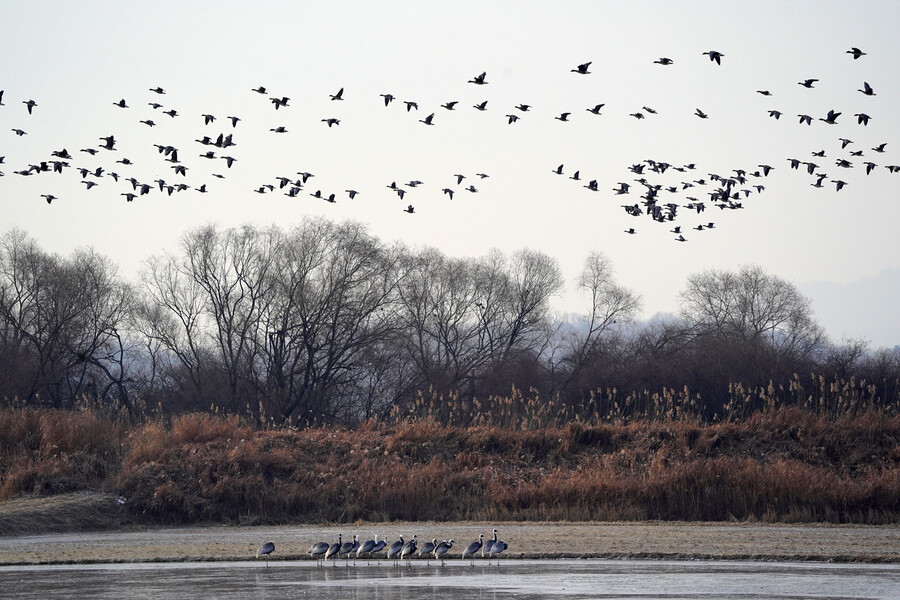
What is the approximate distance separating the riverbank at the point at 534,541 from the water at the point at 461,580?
28.0 inches

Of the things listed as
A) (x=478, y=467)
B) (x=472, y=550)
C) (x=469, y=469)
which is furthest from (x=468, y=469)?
(x=472, y=550)

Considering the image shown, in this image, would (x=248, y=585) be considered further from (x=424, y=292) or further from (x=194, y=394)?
(x=424, y=292)

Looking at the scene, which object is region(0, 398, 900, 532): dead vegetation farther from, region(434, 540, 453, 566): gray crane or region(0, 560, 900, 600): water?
region(0, 560, 900, 600): water

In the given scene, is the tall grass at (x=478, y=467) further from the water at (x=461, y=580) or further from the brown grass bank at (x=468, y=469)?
the water at (x=461, y=580)

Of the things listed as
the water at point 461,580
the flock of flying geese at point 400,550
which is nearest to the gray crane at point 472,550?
the flock of flying geese at point 400,550

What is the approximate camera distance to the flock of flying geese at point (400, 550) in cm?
1927

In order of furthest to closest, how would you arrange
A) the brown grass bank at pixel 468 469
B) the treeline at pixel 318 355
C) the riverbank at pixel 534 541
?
the treeline at pixel 318 355 → the brown grass bank at pixel 468 469 → the riverbank at pixel 534 541

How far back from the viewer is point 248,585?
1662 centimetres

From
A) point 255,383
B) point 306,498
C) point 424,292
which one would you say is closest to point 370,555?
point 306,498

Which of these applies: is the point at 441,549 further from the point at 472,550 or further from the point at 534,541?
the point at 534,541

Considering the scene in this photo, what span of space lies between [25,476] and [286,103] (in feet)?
39.8

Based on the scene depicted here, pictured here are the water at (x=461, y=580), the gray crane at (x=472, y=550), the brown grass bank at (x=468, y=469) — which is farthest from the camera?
the brown grass bank at (x=468, y=469)

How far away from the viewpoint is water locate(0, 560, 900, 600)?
1521 centimetres

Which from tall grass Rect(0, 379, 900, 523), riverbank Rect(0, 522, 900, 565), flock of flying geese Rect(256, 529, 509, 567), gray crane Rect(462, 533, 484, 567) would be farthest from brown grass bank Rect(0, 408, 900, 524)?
gray crane Rect(462, 533, 484, 567)
